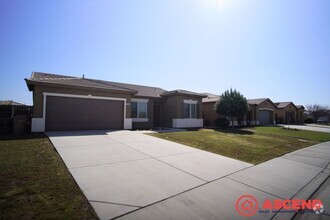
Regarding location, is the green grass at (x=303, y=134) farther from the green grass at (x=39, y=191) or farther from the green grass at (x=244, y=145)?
the green grass at (x=39, y=191)

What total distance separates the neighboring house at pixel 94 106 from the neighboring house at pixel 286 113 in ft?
84.7

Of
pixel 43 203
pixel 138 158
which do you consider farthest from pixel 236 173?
pixel 43 203

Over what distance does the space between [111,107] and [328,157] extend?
13.2m

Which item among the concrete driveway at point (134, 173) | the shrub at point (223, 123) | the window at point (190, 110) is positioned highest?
the window at point (190, 110)

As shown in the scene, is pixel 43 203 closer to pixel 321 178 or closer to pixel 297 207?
pixel 297 207

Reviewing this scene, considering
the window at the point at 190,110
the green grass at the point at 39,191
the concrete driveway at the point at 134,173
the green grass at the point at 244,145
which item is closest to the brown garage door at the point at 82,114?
the green grass at the point at 244,145

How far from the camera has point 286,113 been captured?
1382 inches

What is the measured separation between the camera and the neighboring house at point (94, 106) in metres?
10.9

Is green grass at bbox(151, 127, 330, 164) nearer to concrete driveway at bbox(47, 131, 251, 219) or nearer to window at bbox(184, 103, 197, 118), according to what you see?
concrete driveway at bbox(47, 131, 251, 219)

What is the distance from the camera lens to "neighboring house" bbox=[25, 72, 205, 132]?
10.9m

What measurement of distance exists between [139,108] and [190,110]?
18.4ft

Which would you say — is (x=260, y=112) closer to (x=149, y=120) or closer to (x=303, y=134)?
(x=303, y=134)

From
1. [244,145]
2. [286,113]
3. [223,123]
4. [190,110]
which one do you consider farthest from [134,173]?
[286,113]

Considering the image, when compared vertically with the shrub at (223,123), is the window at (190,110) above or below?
above
